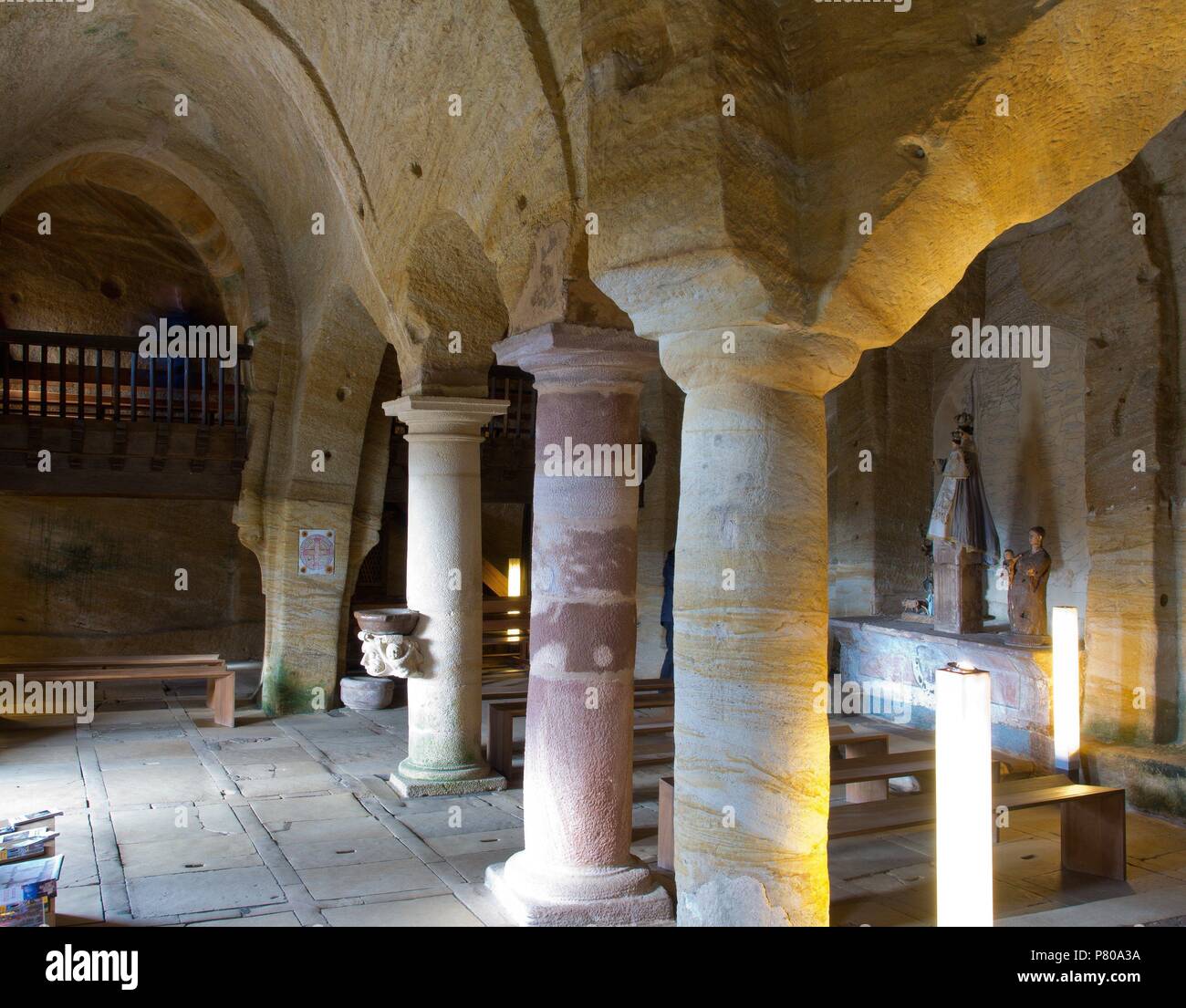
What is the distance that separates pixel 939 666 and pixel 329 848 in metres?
5.18

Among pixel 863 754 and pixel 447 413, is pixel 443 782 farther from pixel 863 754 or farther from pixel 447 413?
pixel 863 754

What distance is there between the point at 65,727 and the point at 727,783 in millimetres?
7923

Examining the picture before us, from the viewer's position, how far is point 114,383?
9.92 meters

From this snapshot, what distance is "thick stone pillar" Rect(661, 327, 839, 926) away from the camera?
3.43m

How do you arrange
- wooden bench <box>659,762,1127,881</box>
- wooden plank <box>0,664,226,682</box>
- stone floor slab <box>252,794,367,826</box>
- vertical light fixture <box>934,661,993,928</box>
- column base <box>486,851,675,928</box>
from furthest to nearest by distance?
wooden plank <box>0,664,226,682</box> → stone floor slab <box>252,794,367,826</box> → wooden bench <box>659,762,1127,881</box> → column base <box>486,851,675,928</box> → vertical light fixture <box>934,661,993,928</box>

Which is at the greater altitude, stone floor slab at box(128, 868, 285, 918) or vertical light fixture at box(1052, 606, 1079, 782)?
vertical light fixture at box(1052, 606, 1079, 782)

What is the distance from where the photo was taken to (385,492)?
11.6 metres

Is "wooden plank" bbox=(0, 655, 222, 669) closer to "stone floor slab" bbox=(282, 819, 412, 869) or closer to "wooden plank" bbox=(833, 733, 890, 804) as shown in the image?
"stone floor slab" bbox=(282, 819, 412, 869)

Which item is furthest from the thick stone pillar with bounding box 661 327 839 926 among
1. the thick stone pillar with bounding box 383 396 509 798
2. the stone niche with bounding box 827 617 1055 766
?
the stone niche with bounding box 827 617 1055 766

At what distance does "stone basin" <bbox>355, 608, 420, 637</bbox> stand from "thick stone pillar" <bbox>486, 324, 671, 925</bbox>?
7.10 feet

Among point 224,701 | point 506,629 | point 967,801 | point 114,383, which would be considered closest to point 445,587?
point 224,701

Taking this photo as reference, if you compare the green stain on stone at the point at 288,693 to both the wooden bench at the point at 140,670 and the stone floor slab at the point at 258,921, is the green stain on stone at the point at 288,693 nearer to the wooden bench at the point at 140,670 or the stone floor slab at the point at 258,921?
the wooden bench at the point at 140,670

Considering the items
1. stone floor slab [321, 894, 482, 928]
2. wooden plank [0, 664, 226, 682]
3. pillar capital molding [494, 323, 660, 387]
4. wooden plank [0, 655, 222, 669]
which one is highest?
pillar capital molding [494, 323, 660, 387]

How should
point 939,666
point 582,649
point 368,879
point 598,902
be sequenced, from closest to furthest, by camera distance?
1. point 598,902
2. point 582,649
3. point 368,879
4. point 939,666
